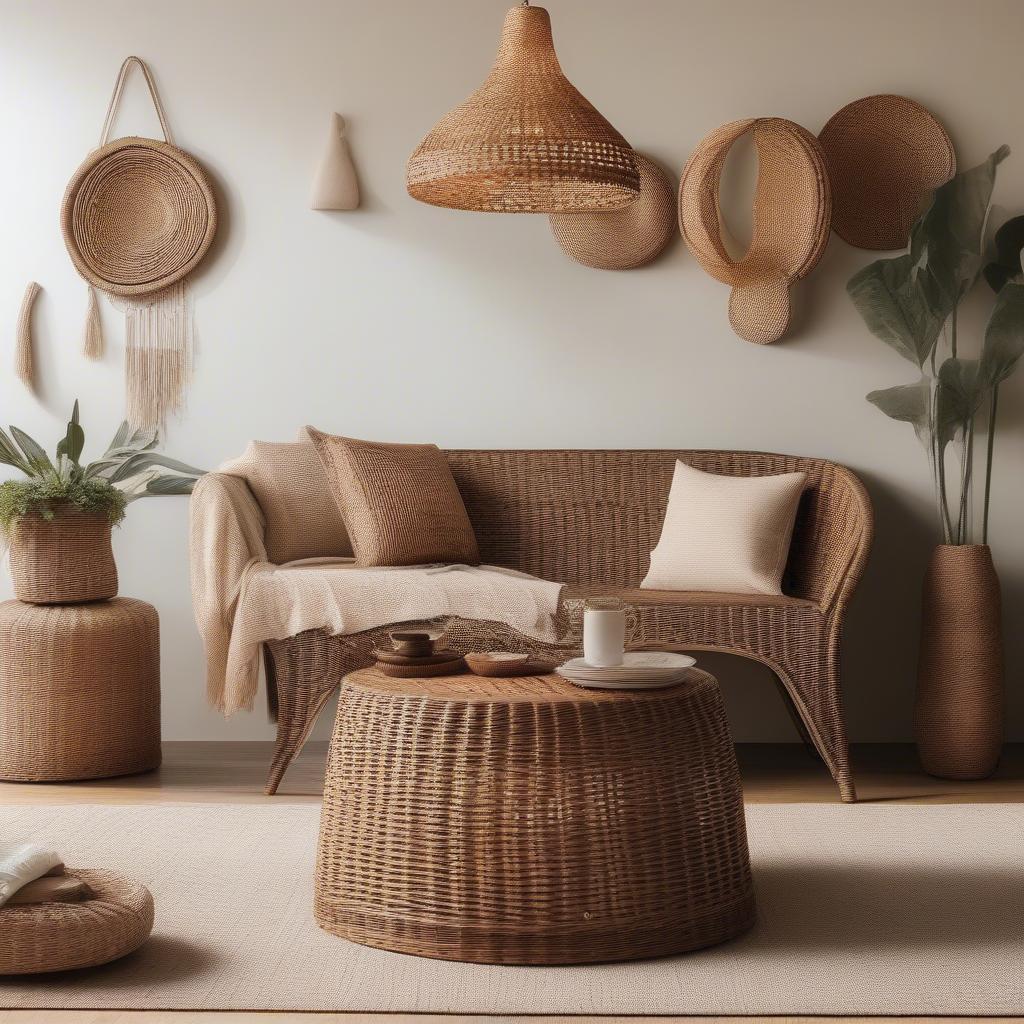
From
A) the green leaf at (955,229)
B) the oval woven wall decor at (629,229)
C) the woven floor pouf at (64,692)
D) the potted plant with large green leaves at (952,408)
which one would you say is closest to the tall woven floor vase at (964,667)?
the potted plant with large green leaves at (952,408)

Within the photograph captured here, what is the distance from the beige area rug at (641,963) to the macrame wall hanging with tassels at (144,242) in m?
1.65

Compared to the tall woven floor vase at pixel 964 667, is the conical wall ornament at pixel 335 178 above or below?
above

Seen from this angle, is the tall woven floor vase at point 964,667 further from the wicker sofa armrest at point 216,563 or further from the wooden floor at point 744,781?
the wicker sofa armrest at point 216,563

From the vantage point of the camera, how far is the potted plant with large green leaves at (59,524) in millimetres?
3676

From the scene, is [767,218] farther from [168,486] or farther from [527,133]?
[168,486]

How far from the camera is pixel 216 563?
3541 millimetres

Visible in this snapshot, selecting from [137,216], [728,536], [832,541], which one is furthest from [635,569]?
[137,216]

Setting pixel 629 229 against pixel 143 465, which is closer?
pixel 143 465

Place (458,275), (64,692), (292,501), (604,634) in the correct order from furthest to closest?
(458,275) < (292,501) < (64,692) < (604,634)

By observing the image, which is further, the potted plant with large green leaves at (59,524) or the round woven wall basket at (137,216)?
the round woven wall basket at (137,216)

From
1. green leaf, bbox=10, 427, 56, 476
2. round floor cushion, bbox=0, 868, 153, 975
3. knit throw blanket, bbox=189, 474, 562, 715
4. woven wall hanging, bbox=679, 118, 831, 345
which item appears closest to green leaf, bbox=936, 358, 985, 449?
woven wall hanging, bbox=679, 118, 831, 345

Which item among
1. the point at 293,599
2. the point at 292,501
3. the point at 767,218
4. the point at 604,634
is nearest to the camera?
the point at 604,634

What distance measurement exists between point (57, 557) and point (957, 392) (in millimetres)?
2467

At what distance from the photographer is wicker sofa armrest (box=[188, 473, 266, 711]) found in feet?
11.6
